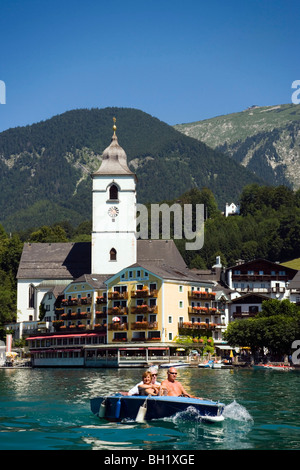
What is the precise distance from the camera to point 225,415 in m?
33.6

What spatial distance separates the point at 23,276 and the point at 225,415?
10138 centimetres

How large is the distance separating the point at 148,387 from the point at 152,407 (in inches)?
35.6

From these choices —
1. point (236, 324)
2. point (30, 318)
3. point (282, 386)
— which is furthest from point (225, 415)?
point (30, 318)

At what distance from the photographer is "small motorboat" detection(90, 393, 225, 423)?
31.3 metres

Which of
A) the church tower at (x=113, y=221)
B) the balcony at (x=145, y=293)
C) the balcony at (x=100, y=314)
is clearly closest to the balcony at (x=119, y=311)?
the balcony at (x=145, y=293)

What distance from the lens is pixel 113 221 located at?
12381 cm

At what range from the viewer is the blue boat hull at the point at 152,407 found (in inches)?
1233

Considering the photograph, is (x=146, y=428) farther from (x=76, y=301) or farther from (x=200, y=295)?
(x=76, y=301)

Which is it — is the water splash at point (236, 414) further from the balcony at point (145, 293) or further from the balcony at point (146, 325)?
the balcony at point (145, 293)

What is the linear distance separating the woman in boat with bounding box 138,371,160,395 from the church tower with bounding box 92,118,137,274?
89.1 m

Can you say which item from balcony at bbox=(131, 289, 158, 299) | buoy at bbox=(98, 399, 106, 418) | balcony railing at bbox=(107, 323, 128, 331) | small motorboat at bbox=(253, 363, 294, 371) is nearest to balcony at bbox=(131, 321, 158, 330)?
balcony railing at bbox=(107, 323, 128, 331)

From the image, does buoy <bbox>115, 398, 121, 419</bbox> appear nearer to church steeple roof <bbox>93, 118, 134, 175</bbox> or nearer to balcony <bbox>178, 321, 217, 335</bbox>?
balcony <bbox>178, 321, 217, 335</bbox>

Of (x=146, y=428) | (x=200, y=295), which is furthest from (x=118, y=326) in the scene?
(x=146, y=428)
